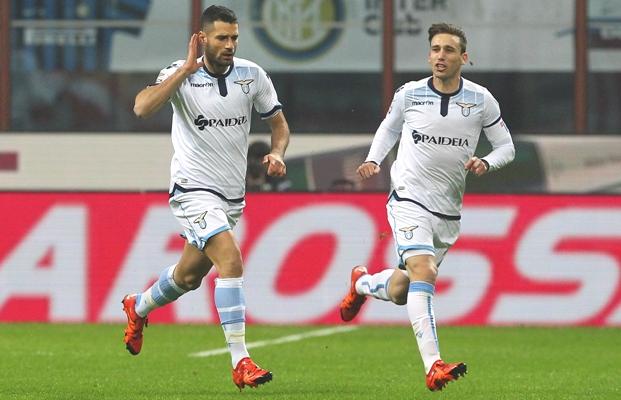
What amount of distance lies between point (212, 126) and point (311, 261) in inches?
239

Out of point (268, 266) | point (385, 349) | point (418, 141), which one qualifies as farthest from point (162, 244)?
point (418, 141)

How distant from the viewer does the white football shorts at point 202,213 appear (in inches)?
406

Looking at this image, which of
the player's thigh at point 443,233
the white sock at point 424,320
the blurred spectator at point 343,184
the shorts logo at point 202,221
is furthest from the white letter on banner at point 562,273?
the shorts logo at point 202,221

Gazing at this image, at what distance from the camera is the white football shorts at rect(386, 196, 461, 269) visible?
10633 millimetres

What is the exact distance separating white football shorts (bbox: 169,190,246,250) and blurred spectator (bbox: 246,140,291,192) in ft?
20.6

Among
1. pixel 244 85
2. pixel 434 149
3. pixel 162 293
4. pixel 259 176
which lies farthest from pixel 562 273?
pixel 244 85

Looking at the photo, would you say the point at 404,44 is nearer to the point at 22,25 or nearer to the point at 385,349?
the point at 22,25

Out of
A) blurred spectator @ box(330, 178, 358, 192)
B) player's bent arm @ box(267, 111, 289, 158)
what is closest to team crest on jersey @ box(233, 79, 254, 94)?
player's bent arm @ box(267, 111, 289, 158)

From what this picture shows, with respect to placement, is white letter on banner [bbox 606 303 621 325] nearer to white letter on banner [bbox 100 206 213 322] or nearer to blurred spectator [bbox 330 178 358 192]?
blurred spectator [bbox 330 178 358 192]

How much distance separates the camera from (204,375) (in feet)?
38.0

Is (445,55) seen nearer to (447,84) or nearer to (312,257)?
(447,84)

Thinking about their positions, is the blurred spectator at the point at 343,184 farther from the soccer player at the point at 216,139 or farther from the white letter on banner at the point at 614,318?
the soccer player at the point at 216,139

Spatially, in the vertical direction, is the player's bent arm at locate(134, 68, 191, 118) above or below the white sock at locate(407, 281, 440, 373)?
above

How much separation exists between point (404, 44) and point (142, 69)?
111 inches
